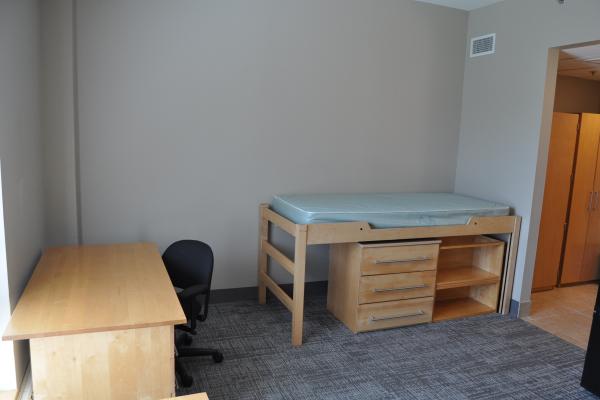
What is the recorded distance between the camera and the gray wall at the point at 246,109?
3.32m

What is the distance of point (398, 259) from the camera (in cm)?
338

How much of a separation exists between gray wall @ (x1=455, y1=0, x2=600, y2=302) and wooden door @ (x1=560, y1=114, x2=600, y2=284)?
968 mm

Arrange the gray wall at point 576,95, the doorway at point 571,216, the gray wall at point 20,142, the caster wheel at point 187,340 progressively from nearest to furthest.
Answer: the gray wall at point 20,142 → the caster wheel at point 187,340 → the doorway at point 571,216 → the gray wall at point 576,95

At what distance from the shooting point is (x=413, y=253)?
3430 millimetres

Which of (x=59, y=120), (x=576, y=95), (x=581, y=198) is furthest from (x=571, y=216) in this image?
→ (x=59, y=120)

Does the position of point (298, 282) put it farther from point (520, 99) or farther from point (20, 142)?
point (520, 99)

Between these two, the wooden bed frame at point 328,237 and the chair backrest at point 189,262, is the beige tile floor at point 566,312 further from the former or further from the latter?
the chair backrest at point 189,262

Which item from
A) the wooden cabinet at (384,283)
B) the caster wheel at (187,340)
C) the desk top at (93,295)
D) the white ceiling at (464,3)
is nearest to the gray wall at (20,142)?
the desk top at (93,295)

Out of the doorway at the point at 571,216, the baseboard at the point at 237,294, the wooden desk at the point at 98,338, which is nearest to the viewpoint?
the wooden desk at the point at 98,338

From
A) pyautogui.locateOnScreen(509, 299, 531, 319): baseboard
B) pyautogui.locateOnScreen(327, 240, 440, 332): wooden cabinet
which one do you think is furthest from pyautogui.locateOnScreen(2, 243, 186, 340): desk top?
pyautogui.locateOnScreen(509, 299, 531, 319): baseboard

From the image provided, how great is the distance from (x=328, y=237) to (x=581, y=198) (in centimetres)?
289

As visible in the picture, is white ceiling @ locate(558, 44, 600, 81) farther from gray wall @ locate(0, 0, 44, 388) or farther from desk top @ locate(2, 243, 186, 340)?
gray wall @ locate(0, 0, 44, 388)

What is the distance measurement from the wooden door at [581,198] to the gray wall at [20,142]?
4.47m

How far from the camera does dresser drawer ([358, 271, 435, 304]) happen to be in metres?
3.32
